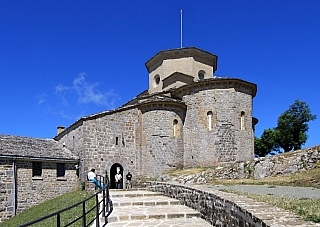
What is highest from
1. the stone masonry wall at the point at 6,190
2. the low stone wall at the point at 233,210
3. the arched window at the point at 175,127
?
the arched window at the point at 175,127

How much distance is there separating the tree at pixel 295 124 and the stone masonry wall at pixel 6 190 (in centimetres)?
3325

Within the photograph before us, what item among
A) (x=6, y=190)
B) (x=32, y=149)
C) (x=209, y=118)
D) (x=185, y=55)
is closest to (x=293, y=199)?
(x=209, y=118)

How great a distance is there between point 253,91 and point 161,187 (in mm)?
15535

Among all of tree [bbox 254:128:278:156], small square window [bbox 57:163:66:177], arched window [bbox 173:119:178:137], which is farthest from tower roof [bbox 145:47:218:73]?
tree [bbox 254:128:278:156]

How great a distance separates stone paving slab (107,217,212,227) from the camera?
23.7 ft

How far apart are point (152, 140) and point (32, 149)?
897 cm

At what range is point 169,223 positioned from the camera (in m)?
7.49

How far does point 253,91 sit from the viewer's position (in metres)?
25.3

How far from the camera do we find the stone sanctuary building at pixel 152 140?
70.9ft

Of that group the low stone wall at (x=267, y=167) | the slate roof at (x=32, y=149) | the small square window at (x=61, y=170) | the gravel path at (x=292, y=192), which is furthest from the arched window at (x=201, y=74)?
the gravel path at (x=292, y=192)

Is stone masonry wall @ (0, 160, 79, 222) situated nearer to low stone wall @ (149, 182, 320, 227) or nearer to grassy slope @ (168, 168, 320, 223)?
grassy slope @ (168, 168, 320, 223)

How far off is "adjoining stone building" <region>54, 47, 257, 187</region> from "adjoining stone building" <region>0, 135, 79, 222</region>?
1300 millimetres

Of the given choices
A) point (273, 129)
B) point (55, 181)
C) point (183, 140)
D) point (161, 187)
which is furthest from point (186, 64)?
point (273, 129)

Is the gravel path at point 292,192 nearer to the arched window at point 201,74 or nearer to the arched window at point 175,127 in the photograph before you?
the arched window at point 175,127
